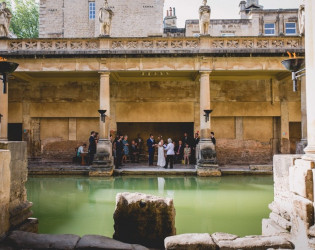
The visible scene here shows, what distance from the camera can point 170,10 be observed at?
95.2 feet

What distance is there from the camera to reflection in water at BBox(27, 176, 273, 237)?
5.51m

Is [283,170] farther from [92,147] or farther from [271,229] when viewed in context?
[92,147]

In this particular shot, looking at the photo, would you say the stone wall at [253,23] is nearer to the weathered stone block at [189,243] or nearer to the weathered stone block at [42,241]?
the weathered stone block at [189,243]

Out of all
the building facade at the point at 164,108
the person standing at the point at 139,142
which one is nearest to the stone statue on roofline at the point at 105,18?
the building facade at the point at 164,108

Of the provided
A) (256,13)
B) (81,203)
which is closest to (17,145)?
(81,203)

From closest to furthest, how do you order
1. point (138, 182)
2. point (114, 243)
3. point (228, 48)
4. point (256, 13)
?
point (114, 243)
point (138, 182)
point (228, 48)
point (256, 13)

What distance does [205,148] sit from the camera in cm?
1339

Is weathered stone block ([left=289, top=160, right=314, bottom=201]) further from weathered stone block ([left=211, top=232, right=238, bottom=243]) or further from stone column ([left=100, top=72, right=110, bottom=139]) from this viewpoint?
stone column ([left=100, top=72, right=110, bottom=139])

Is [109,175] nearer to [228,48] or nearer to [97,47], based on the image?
[97,47]

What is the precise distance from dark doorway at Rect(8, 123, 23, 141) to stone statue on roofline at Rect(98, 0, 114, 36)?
29.4ft

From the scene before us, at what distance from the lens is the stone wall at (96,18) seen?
21.7 meters

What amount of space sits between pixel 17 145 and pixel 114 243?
2.19 m

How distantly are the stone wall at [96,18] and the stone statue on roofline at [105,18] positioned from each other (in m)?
8.10

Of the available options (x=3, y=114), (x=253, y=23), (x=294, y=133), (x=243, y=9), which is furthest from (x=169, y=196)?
(x=243, y=9)
